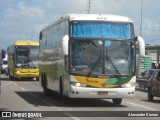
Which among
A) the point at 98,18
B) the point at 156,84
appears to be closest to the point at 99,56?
the point at 98,18

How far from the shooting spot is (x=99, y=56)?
62.3 ft

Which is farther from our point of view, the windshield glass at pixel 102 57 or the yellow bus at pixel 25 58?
the yellow bus at pixel 25 58

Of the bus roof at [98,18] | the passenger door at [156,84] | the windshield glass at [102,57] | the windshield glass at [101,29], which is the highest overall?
the bus roof at [98,18]

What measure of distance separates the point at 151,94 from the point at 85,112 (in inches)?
309

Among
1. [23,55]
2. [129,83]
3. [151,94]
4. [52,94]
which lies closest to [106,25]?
[129,83]

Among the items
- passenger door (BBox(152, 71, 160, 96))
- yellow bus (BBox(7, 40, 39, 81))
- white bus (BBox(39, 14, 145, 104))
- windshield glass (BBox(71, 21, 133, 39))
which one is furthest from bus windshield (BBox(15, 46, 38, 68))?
windshield glass (BBox(71, 21, 133, 39))

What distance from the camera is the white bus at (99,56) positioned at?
1872cm

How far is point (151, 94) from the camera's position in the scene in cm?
2403

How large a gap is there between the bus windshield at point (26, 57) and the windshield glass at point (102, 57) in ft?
83.2

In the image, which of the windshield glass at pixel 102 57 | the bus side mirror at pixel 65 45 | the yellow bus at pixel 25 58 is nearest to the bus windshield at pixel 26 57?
the yellow bus at pixel 25 58

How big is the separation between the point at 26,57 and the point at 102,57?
2598cm

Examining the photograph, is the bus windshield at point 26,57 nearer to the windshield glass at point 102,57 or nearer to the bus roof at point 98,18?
the bus roof at point 98,18

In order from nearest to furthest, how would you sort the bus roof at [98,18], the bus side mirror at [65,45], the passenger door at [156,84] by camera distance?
the bus side mirror at [65,45] → the bus roof at [98,18] → the passenger door at [156,84]

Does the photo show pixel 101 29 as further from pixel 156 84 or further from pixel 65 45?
pixel 156 84
